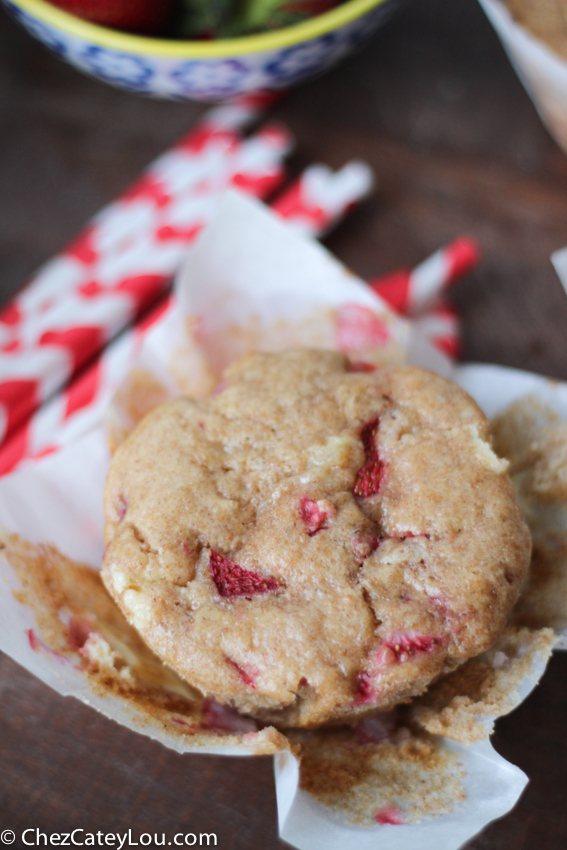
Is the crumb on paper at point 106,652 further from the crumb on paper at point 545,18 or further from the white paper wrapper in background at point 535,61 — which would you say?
the crumb on paper at point 545,18

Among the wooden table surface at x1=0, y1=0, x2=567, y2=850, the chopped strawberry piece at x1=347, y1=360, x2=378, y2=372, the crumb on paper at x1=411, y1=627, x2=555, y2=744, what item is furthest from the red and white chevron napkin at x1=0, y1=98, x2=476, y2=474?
the crumb on paper at x1=411, y1=627, x2=555, y2=744

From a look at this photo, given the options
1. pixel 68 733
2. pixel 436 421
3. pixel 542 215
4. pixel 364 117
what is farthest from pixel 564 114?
pixel 68 733

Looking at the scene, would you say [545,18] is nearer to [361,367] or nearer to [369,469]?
[361,367]

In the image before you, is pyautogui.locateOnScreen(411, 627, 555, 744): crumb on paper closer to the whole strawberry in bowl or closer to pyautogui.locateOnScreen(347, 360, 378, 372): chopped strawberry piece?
pyautogui.locateOnScreen(347, 360, 378, 372): chopped strawberry piece

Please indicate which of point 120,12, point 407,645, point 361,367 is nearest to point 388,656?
point 407,645

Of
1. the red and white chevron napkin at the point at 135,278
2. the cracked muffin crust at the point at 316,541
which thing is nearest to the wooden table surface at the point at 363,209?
the red and white chevron napkin at the point at 135,278
